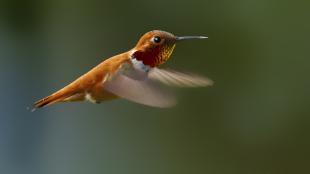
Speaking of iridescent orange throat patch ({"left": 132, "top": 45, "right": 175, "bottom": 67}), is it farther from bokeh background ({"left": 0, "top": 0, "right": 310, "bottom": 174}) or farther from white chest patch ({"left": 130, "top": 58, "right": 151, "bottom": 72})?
bokeh background ({"left": 0, "top": 0, "right": 310, "bottom": 174})

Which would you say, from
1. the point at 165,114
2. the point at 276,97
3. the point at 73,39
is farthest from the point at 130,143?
the point at 276,97

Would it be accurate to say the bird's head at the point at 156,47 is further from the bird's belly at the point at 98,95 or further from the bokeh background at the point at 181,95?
the bokeh background at the point at 181,95

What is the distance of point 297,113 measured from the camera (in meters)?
1.96

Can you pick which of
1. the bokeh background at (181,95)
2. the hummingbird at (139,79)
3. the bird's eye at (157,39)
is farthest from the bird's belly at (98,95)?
the bokeh background at (181,95)

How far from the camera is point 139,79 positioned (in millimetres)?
629

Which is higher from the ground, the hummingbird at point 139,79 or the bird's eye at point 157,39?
the bird's eye at point 157,39

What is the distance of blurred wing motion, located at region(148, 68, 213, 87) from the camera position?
0.64 m

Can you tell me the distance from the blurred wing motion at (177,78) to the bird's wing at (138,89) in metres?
0.01

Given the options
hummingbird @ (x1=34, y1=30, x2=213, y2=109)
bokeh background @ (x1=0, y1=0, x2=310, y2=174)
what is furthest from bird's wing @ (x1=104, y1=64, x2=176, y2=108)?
bokeh background @ (x1=0, y1=0, x2=310, y2=174)

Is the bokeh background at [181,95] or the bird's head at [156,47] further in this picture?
the bokeh background at [181,95]

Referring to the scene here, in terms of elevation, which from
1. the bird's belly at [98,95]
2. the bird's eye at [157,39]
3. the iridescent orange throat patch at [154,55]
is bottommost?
the bird's belly at [98,95]

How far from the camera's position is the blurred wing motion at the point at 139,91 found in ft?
1.86

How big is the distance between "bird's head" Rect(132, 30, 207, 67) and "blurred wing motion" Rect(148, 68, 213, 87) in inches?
0.9

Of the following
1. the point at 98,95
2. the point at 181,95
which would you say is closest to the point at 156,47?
the point at 98,95
